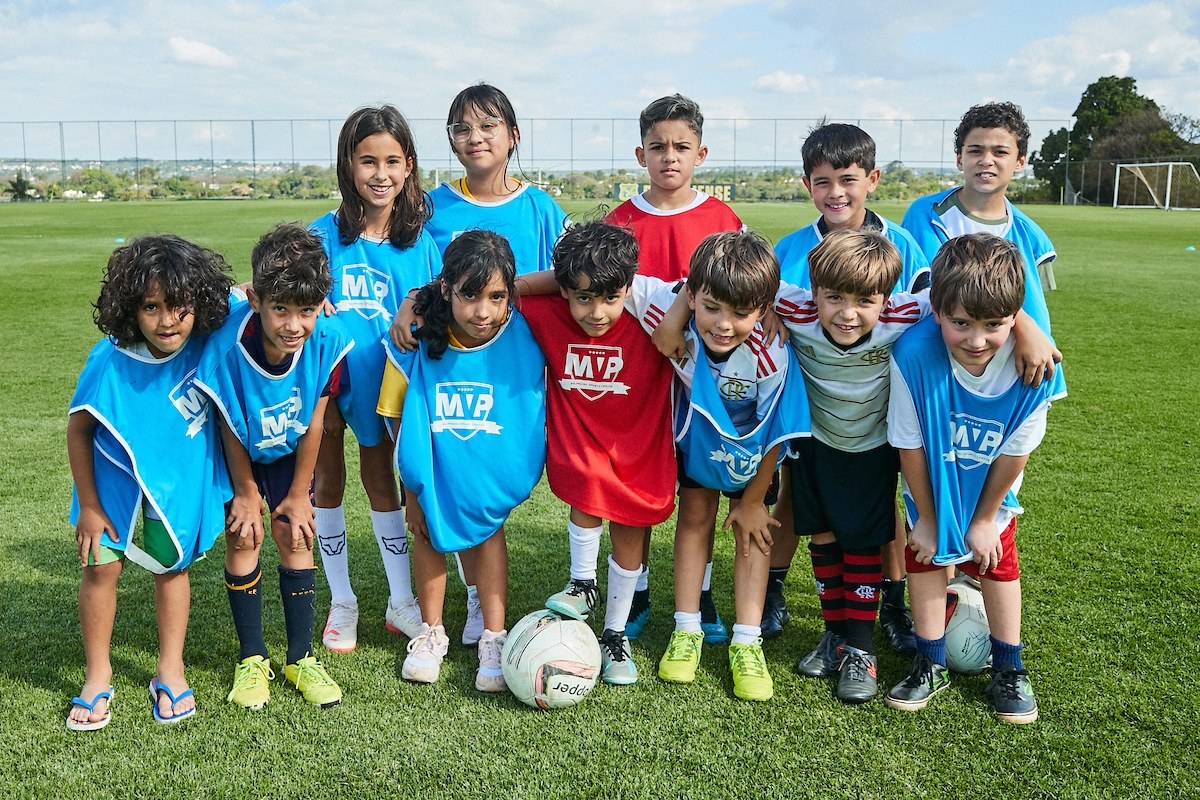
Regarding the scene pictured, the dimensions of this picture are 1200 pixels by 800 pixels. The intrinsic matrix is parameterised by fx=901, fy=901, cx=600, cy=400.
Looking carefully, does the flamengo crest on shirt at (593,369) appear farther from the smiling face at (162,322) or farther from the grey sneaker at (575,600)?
the smiling face at (162,322)

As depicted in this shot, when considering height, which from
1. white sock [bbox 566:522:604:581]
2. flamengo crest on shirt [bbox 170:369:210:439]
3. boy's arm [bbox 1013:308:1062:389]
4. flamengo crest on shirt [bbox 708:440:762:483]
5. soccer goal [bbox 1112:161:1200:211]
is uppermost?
soccer goal [bbox 1112:161:1200:211]

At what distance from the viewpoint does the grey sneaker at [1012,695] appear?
264cm

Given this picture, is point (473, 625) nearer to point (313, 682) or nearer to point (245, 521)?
point (313, 682)

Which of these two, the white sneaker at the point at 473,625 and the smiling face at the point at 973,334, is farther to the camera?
the white sneaker at the point at 473,625

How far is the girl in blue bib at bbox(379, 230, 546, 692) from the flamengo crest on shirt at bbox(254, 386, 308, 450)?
261 millimetres

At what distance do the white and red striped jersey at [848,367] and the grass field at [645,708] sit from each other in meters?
0.83

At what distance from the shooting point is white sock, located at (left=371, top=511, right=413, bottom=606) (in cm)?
328

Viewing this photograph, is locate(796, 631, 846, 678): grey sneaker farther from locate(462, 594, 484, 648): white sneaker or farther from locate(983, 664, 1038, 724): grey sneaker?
locate(462, 594, 484, 648): white sneaker

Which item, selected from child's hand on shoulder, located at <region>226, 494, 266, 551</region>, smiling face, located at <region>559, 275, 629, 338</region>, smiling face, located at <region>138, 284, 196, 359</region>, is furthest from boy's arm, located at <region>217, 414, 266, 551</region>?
smiling face, located at <region>559, 275, 629, 338</region>

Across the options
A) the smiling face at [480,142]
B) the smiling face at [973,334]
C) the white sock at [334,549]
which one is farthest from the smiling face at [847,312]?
the white sock at [334,549]

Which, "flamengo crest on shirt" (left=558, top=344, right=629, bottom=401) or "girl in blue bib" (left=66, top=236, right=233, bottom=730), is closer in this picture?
"girl in blue bib" (left=66, top=236, right=233, bottom=730)

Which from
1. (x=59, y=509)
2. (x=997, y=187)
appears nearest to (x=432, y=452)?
(x=997, y=187)

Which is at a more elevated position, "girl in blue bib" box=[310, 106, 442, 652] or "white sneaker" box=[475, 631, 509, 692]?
"girl in blue bib" box=[310, 106, 442, 652]

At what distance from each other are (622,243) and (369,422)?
1064 mm
